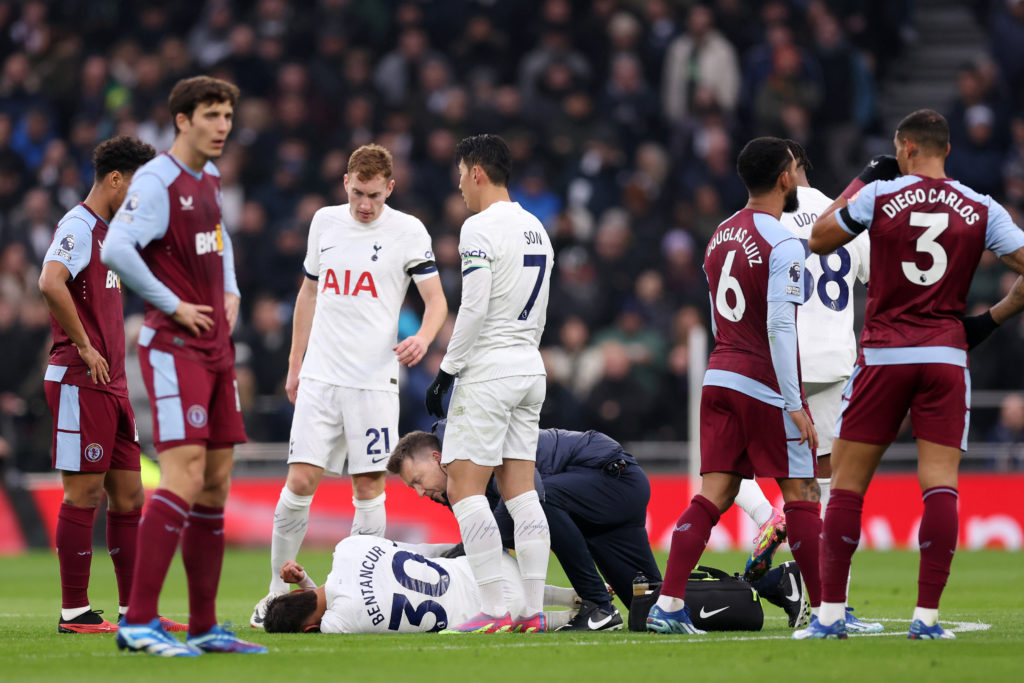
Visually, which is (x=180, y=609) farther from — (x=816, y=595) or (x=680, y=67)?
(x=680, y=67)

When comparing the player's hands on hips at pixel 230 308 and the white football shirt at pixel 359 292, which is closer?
the player's hands on hips at pixel 230 308

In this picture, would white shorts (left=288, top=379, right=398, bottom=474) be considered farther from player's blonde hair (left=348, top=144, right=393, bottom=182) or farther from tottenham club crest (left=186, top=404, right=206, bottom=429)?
tottenham club crest (left=186, top=404, right=206, bottom=429)

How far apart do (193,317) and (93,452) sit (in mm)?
2261

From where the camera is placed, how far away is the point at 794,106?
58.4 feet

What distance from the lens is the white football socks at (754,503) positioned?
28.4ft

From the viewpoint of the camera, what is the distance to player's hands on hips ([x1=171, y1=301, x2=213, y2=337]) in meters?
6.20

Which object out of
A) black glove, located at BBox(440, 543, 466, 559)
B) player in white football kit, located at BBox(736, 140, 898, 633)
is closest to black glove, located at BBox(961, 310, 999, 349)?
player in white football kit, located at BBox(736, 140, 898, 633)

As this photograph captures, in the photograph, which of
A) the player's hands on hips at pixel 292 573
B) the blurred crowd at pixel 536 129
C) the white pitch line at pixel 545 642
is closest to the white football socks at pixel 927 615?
the white pitch line at pixel 545 642

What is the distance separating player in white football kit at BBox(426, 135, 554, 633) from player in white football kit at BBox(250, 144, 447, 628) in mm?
836

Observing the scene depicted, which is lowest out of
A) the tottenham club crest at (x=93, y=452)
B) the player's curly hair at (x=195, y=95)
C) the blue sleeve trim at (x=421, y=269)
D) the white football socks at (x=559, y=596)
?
the white football socks at (x=559, y=596)

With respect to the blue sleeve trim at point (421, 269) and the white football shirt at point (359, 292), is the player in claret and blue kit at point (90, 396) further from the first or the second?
the blue sleeve trim at point (421, 269)

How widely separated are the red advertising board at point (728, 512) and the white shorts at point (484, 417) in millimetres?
7185

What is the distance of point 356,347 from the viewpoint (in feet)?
28.8

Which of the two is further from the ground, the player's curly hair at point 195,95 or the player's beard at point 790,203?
the player's curly hair at point 195,95
